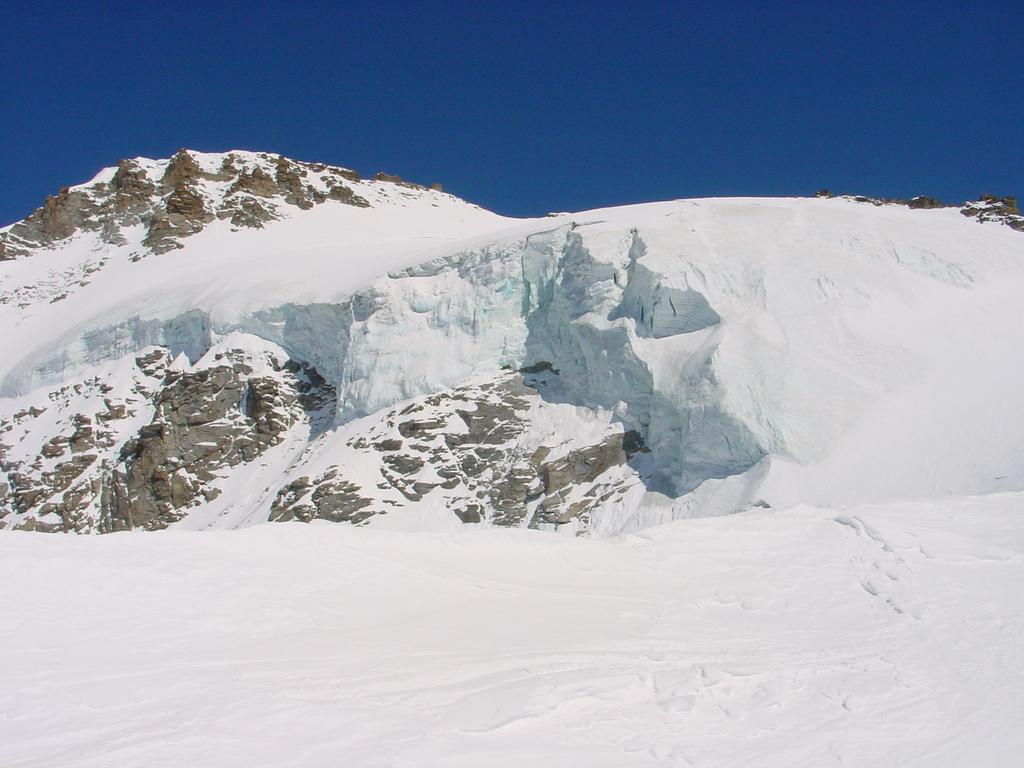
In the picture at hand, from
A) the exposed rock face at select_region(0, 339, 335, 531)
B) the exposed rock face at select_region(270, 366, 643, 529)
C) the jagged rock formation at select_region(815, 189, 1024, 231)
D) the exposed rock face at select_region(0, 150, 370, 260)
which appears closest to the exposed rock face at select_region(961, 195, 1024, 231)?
the jagged rock formation at select_region(815, 189, 1024, 231)

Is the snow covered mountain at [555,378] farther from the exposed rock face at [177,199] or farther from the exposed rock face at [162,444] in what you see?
the exposed rock face at [177,199]

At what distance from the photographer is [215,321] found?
1412 inches

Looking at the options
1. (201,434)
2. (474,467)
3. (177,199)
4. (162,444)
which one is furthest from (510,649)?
(177,199)

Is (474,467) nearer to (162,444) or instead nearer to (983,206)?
(162,444)

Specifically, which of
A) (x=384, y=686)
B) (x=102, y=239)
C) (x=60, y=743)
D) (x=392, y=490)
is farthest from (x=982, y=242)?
(x=102, y=239)

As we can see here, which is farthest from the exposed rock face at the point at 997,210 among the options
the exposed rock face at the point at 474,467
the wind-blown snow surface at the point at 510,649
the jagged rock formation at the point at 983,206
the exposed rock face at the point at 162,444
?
the exposed rock face at the point at 162,444

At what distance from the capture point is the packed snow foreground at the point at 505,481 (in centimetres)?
682

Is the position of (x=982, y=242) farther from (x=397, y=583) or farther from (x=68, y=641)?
(x=68, y=641)

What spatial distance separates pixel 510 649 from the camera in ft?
27.3

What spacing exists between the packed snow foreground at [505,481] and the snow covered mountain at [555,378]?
0.42 ft

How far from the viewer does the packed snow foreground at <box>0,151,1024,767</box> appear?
6820 mm

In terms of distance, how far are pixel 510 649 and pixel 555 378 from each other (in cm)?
2093

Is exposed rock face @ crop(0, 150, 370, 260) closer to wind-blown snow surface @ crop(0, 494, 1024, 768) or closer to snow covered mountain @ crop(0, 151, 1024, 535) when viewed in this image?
snow covered mountain @ crop(0, 151, 1024, 535)

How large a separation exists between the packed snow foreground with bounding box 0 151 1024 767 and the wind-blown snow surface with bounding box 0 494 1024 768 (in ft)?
0.14
